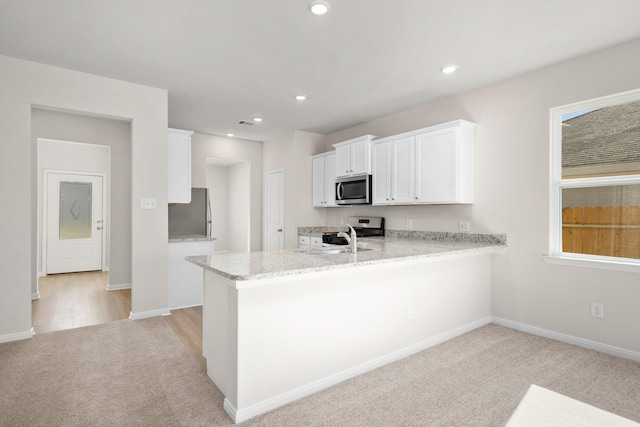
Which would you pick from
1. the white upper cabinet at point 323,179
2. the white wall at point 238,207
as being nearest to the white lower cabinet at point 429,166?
the white upper cabinet at point 323,179

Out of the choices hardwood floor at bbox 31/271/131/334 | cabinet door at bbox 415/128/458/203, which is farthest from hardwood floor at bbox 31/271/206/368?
cabinet door at bbox 415/128/458/203

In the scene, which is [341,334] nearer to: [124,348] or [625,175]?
[124,348]

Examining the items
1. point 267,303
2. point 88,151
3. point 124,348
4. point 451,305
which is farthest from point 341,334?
point 88,151

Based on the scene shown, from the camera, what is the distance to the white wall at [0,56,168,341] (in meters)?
2.93

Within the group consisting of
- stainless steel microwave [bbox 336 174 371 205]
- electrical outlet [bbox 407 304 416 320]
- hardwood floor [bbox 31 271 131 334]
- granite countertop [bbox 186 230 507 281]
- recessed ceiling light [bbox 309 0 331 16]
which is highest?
recessed ceiling light [bbox 309 0 331 16]

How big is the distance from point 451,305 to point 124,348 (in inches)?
114

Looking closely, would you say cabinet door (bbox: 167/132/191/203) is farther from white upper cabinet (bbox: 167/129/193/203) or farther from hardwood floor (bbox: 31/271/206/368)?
hardwood floor (bbox: 31/271/206/368)

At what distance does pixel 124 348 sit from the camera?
2.81 m

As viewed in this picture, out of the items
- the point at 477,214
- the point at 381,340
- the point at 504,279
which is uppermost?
the point at 477,214

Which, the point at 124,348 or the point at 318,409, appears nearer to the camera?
the point at 318,409

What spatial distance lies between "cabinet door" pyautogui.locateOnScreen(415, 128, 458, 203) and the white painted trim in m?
1.36

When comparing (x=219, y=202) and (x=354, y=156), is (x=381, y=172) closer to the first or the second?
(x=354, y=156)

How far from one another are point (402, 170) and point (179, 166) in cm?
275

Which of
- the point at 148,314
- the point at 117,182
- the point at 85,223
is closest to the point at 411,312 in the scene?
the point at 148,314
